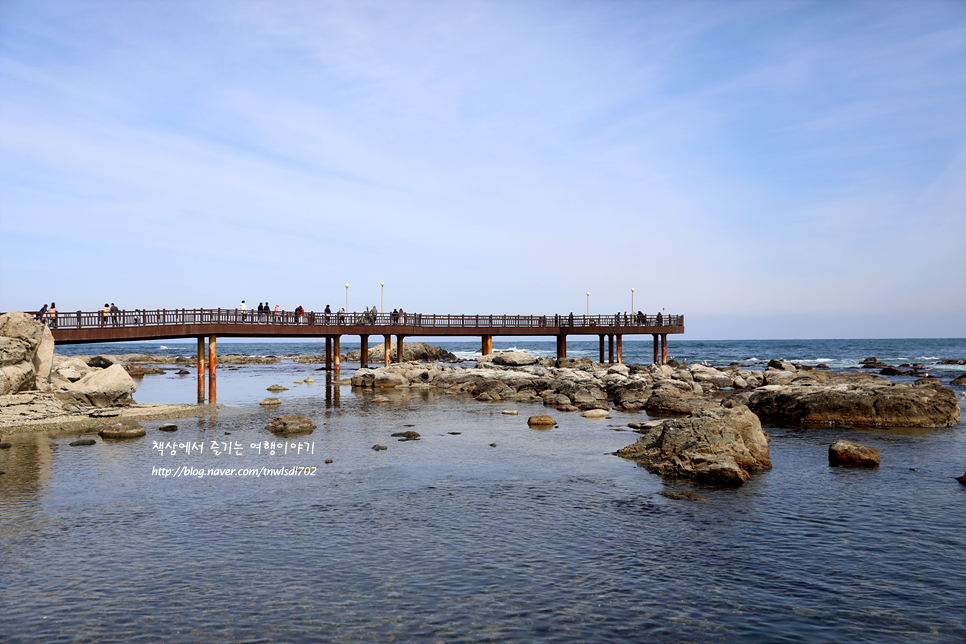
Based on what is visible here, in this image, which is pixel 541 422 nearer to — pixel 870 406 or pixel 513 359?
pixel 870 406

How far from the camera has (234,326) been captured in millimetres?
46562

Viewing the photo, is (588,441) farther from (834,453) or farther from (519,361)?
(519,361)

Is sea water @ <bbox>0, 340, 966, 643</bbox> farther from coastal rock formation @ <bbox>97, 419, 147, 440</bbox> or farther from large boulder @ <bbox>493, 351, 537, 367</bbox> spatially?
large boulder @ <bbox>493, 351, 537, 367</bbox>

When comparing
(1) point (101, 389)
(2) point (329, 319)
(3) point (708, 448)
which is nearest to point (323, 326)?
Answer: (2) point (329, 319)

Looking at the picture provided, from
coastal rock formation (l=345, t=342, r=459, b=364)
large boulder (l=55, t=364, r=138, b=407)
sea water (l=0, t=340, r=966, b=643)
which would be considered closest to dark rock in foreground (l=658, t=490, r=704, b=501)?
sea water (l=0, t=340, r=966, b=643)

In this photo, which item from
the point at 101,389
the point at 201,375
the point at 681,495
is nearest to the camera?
the point at 681,495

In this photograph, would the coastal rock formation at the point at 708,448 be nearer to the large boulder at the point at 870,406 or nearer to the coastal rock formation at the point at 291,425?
the large boulder at the point at 870,406

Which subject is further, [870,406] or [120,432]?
[870,406]

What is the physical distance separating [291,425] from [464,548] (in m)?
16.9

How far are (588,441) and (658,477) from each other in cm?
648

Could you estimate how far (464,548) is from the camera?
1322cm

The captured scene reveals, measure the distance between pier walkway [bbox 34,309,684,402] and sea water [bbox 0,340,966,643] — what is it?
54.4 feet

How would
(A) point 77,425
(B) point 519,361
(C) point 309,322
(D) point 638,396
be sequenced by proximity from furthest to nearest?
(B) point 519,361
(C) point 309,322
(D) point 638,396
(A) point 77,425

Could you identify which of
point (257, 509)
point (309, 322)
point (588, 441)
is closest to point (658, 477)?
point (588, 441)
